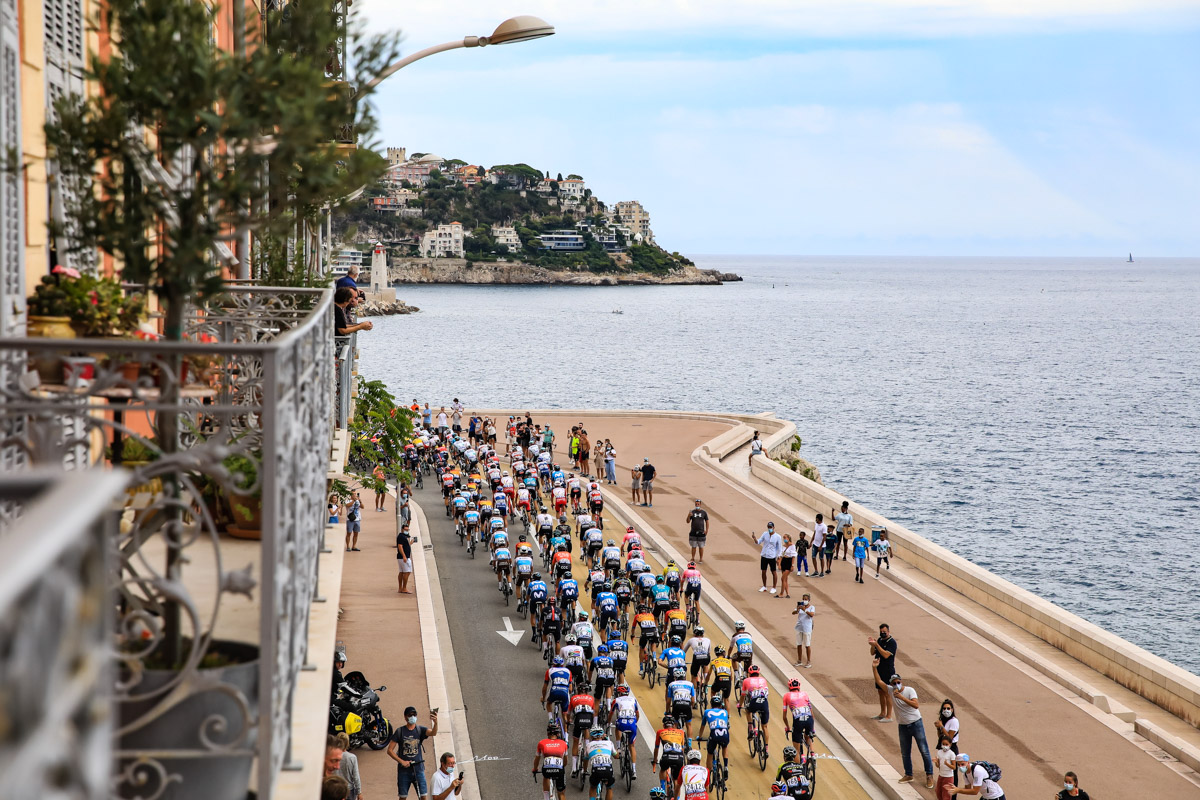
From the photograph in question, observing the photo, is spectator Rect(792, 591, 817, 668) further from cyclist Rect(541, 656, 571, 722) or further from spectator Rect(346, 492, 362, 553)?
spectator Rect(346, 492, 362, 553)

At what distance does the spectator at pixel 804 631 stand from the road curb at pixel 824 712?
1.07ft

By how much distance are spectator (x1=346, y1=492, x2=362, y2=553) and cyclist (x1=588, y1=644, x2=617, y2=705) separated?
36.9 feet

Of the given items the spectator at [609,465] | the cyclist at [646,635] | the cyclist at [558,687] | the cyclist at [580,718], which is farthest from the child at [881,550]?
the spectator at [609,465]

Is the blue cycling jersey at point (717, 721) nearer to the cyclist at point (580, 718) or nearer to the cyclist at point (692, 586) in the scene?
the cyclist at point (580, 718)

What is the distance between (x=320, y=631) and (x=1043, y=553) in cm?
4405

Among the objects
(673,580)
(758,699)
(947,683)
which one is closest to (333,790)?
(758,699)

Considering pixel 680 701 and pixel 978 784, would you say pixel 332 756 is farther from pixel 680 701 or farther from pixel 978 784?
pixel 978 784

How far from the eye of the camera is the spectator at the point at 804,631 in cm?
2202

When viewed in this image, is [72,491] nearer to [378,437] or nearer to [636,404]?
[378,437]

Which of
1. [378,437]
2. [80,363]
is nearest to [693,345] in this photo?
[378,437]

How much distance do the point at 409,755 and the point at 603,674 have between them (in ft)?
13.4

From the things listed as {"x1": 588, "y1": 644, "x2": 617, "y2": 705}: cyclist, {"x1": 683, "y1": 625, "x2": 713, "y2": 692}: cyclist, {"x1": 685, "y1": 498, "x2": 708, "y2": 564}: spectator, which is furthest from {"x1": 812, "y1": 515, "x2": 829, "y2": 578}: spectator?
{"x1": 588, "y1": 644, "x2": 617, "y2": 705}: cyclist

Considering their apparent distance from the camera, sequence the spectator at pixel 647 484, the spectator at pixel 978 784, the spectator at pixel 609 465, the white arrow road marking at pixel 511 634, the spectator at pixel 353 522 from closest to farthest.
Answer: the spectator at pixel 978 784 → the white arrow road marking at pixel 511 634 → the spectator at pixel 353 522 → the spectator at pixel 647 484 → the spectator at pixel 609 465

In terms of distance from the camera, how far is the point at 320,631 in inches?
254
